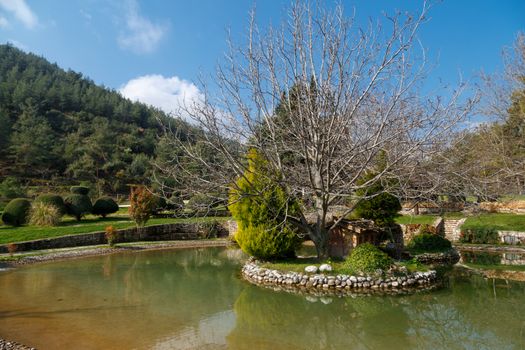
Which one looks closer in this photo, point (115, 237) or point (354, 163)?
point (354, 163)

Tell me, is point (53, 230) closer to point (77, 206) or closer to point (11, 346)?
point (77, 206)

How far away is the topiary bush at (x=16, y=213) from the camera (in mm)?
20484

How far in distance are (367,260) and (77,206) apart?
1888cm

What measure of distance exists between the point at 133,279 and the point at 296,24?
29.2ft

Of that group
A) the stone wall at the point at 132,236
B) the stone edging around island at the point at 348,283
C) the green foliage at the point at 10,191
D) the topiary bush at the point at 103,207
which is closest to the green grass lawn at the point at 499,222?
the stone edging around island at the point at 348,283

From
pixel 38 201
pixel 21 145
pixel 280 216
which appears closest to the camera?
pixel 280 216

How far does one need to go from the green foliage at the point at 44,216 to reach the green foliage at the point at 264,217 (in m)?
13.2

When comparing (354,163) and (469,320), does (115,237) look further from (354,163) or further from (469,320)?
(469,320)

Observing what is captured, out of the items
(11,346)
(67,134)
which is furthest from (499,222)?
(67,134)

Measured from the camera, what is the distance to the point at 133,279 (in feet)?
38.9

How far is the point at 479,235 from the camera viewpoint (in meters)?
18.2

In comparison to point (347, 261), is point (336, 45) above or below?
above

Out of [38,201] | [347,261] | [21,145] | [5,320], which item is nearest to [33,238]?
[38,201]

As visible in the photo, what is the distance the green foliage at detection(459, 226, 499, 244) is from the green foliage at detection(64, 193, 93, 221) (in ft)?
68.8
